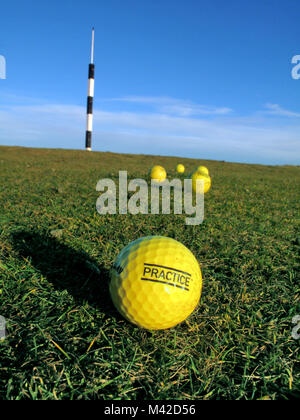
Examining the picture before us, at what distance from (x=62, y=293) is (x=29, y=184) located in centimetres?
527

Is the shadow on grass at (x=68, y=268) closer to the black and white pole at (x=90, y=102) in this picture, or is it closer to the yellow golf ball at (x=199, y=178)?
the yellow golf ball at (x=199, y=178)

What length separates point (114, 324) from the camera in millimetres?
1983

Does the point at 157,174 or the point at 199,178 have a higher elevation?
the point at 157,174

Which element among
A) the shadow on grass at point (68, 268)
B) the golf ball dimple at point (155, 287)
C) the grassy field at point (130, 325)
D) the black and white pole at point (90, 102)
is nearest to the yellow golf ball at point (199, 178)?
the grassy field at point (130, 325)

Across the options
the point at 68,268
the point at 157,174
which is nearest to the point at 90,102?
the point at 157,174

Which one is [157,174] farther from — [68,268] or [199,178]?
[68,268]

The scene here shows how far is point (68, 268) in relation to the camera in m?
2.61

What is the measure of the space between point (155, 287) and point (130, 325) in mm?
391

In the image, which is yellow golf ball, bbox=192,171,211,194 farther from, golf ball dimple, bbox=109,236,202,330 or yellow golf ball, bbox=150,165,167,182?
golf ball dimple, bbox=109,236,202,330

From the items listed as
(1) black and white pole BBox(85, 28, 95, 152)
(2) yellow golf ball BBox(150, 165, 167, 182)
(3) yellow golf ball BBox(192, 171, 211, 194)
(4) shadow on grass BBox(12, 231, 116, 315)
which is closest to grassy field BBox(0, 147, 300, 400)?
(4) shadow on grass BBox(12, 231, 116, 315)

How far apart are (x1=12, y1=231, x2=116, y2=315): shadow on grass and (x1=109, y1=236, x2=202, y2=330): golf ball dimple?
0.30 m

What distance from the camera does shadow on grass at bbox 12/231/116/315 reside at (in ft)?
7.37

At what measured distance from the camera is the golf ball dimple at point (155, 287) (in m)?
1.87
